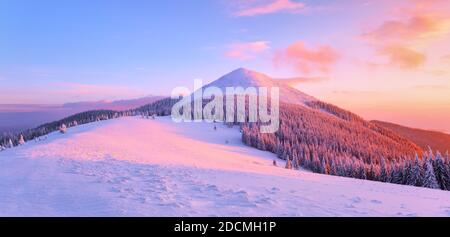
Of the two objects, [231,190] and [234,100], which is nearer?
[231,190]

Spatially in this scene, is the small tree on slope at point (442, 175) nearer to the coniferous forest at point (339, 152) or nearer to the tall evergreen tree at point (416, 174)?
the coniferous forest at point (339, 152)

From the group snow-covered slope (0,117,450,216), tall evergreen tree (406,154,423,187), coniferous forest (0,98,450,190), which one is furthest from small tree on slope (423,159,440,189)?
snow-covered slope (0,117,450,216)

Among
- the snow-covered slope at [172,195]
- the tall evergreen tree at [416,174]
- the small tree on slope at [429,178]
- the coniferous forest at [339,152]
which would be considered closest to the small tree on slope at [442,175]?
the coniferous forest at [339,152]

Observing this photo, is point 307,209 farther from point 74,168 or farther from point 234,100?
point 234,100

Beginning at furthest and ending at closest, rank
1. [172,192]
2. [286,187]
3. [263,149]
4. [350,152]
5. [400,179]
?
[350,152]
[263,149]
[400,179]
[286,187]
[172,192]

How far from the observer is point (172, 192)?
1316 centimetres

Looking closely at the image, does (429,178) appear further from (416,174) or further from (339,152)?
(339,152)

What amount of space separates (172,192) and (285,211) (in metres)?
4.26

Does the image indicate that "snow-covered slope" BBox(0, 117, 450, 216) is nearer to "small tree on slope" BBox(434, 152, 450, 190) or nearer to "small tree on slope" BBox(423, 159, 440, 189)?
"small tree on slope" BBox(423, 159, 440, 189)

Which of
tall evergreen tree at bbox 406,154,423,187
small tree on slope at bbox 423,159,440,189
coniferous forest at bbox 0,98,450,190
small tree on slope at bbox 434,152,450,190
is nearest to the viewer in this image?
small tree on slope at bbox 423,159,440,189

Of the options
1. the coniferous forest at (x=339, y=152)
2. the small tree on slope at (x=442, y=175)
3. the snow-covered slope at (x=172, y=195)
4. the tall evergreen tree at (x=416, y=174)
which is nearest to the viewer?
the snow-covered slope at (x=172, y=195)
